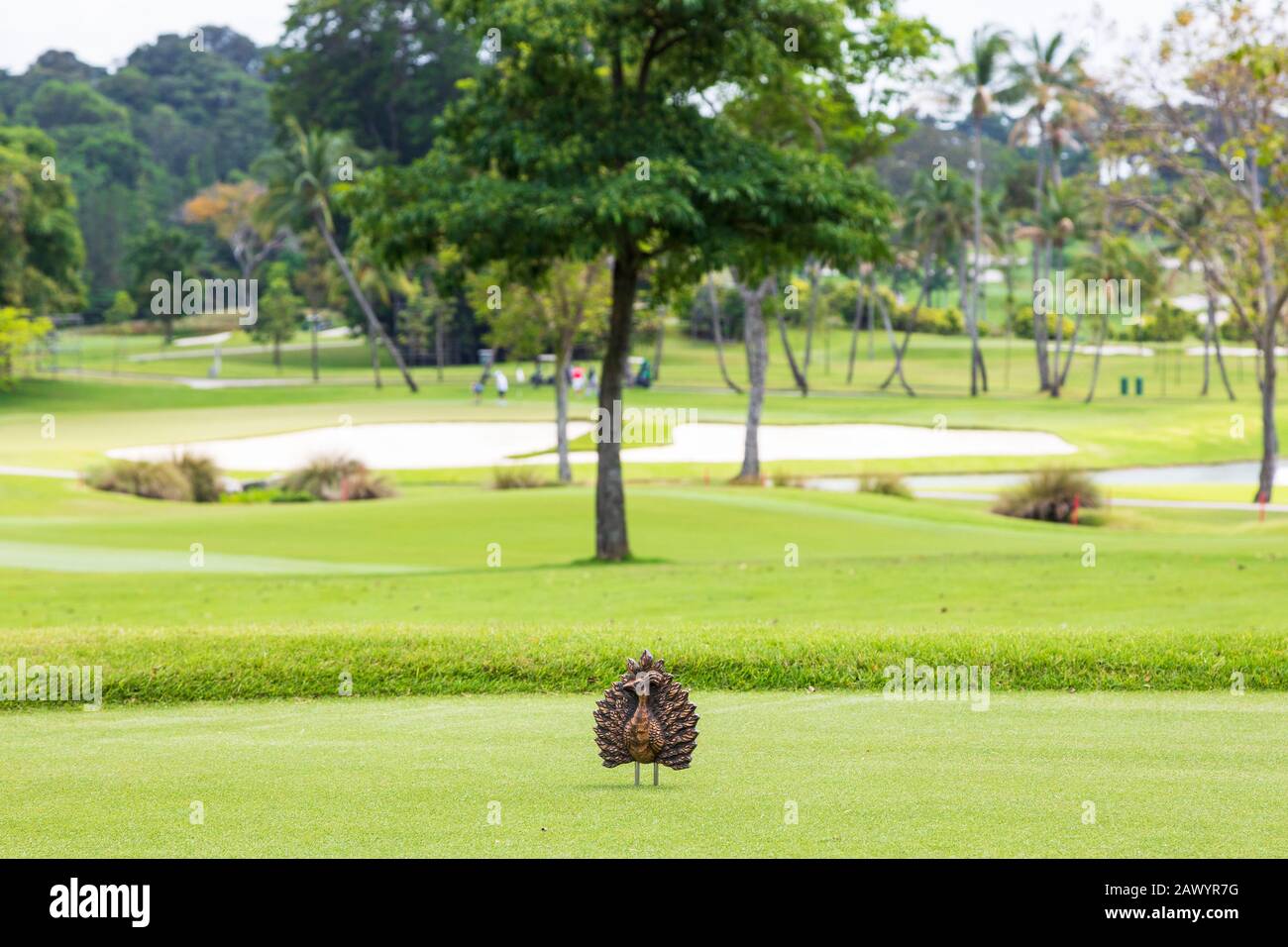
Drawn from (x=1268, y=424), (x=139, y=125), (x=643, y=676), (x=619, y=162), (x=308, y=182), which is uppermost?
(x=139, y=125)

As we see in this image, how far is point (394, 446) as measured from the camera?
5353 centimetres

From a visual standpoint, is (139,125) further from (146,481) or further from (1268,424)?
(1268,424)

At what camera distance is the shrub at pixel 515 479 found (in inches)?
1481

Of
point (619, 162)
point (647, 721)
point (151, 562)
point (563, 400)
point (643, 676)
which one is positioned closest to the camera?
point (643, 676)

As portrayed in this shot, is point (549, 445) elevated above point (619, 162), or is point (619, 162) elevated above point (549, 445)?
point (619, 162)

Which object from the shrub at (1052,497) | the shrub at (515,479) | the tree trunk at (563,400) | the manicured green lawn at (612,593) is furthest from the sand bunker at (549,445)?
the shrub at (1052,497)

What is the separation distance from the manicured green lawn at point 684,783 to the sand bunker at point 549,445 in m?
39.8

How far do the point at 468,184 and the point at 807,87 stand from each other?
47.0ft

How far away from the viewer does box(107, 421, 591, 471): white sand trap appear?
49.4 m

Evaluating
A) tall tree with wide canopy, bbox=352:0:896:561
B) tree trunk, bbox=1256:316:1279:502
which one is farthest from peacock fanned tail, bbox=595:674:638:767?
tree trunk, bbox=1256:316:1279:502

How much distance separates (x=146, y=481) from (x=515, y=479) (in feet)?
28.2

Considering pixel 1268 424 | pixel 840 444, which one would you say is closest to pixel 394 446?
pixel 840 444

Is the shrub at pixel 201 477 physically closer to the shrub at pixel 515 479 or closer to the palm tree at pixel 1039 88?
the shrub at pixel 515 479
